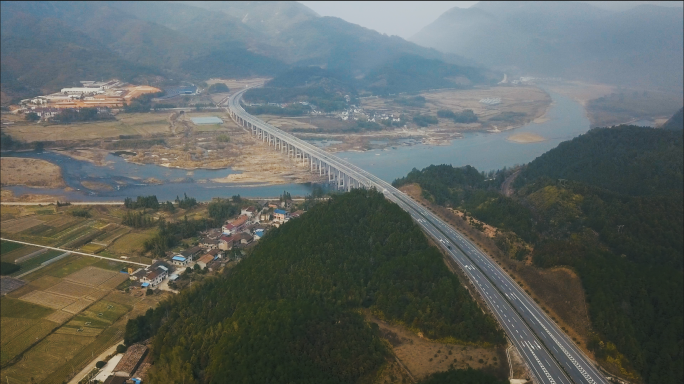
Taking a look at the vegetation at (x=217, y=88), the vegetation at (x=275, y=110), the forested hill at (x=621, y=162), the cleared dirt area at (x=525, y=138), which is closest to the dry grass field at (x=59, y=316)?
the forested hill at (x=621, y=162)

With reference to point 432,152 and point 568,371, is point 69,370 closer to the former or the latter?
point 568,371

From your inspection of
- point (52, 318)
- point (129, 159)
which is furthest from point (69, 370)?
point (129, 159)

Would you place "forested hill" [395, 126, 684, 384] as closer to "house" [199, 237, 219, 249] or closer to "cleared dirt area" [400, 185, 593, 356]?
"cleared dirt area" [400, 185, 593, 356]

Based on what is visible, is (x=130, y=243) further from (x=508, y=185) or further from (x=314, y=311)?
(x=508, y=185)

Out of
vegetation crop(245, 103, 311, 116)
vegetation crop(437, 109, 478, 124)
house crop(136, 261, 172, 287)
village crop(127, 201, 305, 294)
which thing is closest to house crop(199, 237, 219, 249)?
village crop(127, 201, 305, 294)

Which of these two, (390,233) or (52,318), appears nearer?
(52,318)

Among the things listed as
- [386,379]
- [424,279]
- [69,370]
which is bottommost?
[69,370]

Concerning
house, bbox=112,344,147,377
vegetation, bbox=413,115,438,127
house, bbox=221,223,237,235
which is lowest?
house, bbox=112,344,147,377
